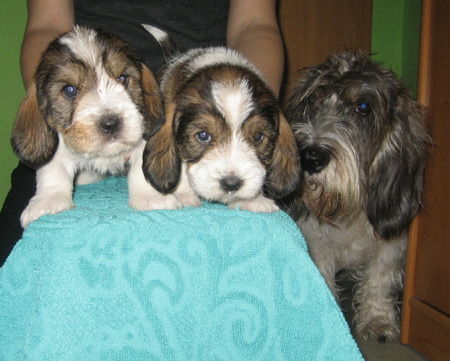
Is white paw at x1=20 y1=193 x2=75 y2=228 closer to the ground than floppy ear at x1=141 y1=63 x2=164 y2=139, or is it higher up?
closer to the ground

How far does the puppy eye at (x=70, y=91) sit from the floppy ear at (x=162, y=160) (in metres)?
0.32

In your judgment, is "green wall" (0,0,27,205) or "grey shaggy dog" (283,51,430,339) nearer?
"grey shaggy dog" (283,51,430,339)

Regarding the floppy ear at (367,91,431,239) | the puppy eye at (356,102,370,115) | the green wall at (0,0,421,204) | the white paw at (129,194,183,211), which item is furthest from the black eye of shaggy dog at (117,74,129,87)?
the green wall at (0,0,421,204)

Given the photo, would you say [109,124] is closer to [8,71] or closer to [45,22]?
[45,22]

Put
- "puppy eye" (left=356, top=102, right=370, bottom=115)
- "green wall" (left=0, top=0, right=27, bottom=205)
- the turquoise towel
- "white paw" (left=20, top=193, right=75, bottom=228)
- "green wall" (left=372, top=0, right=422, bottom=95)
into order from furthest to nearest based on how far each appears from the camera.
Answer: "green wall" (left=372, top=0, right=422, bottom=95) → "green wall" (left=0, top=0, right=27, bottom=205) → "puppy eye" (left=356, top=102, right=370, bottom=115) → "white paw" (left=20, top=193, right=75, bottom=228) → the turquoise towel

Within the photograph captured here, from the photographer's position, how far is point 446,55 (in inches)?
110

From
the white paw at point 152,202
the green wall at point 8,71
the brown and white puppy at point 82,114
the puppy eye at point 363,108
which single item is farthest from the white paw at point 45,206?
the green wall at point 8,71

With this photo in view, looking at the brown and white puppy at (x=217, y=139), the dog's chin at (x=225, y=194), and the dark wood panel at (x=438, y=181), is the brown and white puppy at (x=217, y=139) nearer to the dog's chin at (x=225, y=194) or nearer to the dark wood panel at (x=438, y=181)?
the dog's chin at (x=225, y=194)

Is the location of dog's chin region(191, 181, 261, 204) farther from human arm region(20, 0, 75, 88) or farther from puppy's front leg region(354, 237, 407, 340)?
puppy's front leg region(354, 237, 407, 340)

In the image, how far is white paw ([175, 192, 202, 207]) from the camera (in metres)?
1.92

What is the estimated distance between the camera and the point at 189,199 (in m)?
1.95

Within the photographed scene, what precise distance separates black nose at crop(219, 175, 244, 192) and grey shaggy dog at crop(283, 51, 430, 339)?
33.1 inches

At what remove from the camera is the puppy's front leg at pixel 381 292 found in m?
3.29

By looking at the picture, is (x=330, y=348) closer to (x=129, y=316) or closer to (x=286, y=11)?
(x=129, y=316)
